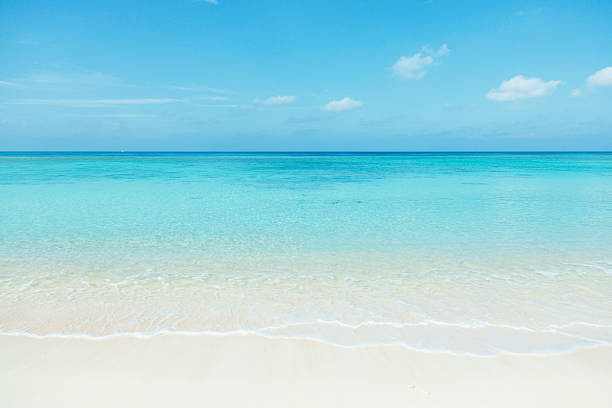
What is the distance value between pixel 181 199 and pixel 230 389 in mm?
10843

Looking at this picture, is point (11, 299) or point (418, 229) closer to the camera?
point (11, 299)

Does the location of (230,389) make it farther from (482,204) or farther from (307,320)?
(482,204)

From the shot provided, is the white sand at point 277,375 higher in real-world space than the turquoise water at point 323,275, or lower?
lower

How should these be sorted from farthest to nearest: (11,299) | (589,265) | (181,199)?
(181,199) → (589,265) → (11,299)

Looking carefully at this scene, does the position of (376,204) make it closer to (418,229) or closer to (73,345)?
(418,229)

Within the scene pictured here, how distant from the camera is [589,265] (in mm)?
5164

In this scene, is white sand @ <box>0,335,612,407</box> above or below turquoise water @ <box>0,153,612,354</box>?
below

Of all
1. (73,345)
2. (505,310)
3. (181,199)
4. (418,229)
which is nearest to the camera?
(73,345)

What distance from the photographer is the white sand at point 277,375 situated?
241 centimetres

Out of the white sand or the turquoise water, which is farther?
the turquoise water

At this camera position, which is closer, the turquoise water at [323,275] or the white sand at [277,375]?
the white sand at [277,375]

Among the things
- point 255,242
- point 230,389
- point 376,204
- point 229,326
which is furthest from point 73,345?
point 376,204

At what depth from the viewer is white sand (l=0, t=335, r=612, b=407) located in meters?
2.41

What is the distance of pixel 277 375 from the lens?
2691 millimetres
